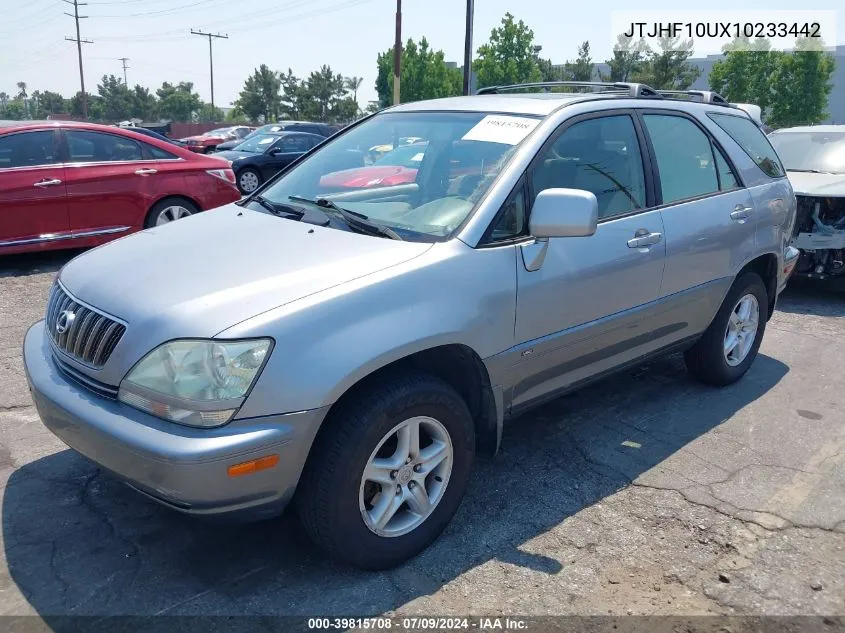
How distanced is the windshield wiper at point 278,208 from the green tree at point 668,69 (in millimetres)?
43497

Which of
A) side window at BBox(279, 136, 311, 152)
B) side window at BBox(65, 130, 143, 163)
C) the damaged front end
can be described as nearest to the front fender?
the damaged front end

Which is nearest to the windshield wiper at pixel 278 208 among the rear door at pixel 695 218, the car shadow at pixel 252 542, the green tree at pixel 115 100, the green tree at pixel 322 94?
the car shadow at pixel 252 542

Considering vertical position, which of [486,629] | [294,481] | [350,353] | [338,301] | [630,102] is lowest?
[486,629]

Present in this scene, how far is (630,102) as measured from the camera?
3955 mm

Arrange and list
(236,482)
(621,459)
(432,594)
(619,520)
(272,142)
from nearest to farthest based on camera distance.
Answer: (236,482)
(432,594)
(619,520)
(621,459)
(272,142)

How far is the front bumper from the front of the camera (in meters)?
2.30

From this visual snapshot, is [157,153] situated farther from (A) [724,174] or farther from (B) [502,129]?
(A) [724,174]

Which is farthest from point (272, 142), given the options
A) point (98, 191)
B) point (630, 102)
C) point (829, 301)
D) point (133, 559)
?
point (133, 559)

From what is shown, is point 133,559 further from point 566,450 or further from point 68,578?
point 566,450

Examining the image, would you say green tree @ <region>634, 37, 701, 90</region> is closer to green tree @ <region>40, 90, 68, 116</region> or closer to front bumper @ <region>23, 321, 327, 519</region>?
front bumper @ <region>23, 321, 327, 519</region>

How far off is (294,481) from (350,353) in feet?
1.56

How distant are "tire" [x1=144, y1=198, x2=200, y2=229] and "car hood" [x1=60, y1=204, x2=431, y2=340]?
479 centimetres

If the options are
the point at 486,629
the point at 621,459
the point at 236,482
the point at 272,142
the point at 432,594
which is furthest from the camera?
the point at 272,142

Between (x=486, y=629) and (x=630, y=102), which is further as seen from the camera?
(x=630, y=102)
